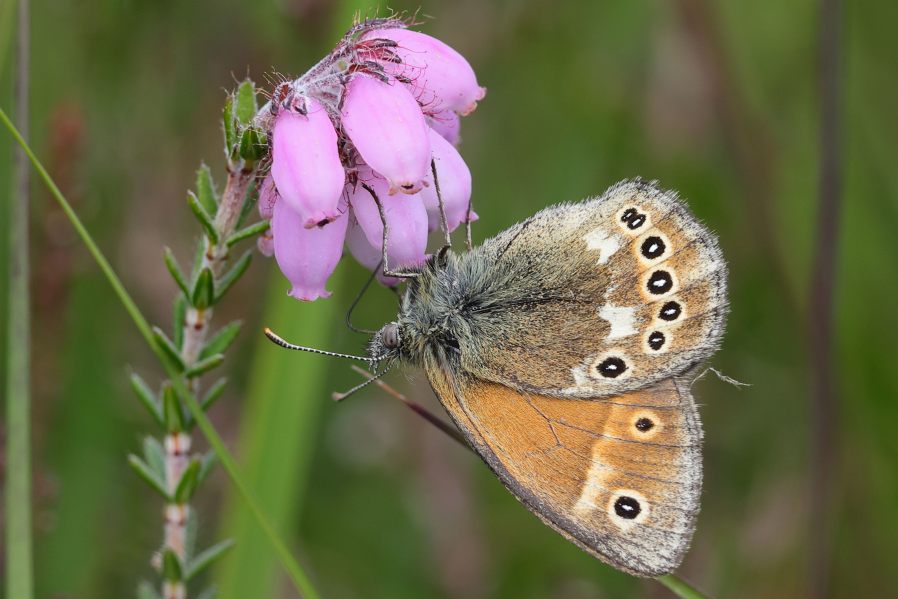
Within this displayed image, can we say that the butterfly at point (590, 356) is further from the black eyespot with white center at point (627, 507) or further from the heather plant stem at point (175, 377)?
the heather plant stem at point (175, 377)

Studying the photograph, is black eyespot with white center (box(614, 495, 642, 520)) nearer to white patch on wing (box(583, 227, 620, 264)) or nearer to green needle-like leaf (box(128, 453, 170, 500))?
white patch on wing (box(583, 227, 620, 264))

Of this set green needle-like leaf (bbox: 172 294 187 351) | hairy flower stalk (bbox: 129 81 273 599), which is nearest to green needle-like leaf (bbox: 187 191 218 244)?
hairy flower stalk (bbox: 129 81 273 599)

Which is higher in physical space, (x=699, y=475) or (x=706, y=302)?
(x=706, y=302)

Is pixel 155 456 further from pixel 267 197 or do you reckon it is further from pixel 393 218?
pixel 393 218

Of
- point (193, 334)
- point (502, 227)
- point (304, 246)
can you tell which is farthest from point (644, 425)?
point (502, 227)

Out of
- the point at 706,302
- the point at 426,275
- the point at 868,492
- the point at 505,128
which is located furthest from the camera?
the point at 505,128

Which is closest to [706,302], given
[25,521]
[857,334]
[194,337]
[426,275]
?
[426,275]

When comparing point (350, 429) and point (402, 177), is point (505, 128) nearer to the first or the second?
point (350, 429)

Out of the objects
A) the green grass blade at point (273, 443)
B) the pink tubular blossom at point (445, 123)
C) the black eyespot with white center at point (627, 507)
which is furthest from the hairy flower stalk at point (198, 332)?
the black eyespot with white center at point (627, 507)
